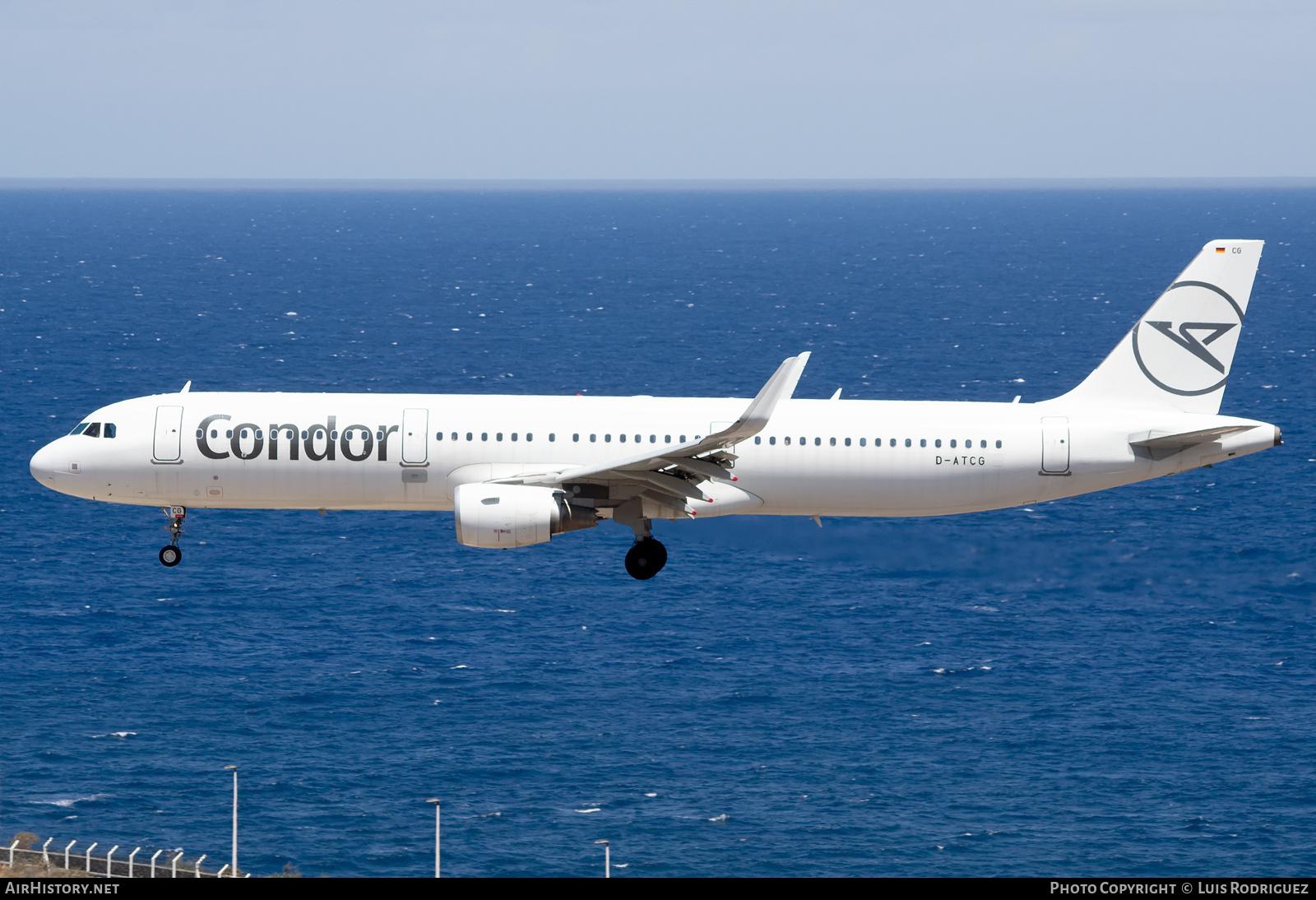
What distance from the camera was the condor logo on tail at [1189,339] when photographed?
196 feet

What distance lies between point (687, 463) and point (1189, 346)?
68.4ft

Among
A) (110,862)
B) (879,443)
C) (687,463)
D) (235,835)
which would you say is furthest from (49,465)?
(110,862)

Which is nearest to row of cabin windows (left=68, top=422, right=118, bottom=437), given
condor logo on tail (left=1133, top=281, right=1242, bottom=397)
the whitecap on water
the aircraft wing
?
the aircraft wing

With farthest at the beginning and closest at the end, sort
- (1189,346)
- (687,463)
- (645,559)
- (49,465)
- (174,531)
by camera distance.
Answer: (1189,346), (174,531), (49,465), (645,559), (687,463)

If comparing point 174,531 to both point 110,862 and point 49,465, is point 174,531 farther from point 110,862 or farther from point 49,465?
point 110,862

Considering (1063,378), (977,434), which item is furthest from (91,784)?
(1063,378)

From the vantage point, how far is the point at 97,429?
5634cm

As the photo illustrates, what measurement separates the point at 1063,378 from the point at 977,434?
418 feet

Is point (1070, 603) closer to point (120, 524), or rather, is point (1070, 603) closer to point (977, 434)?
point (977, 434)

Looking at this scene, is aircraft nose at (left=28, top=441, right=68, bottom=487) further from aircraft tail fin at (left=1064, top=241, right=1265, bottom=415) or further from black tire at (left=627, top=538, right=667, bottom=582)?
aircraft tail fin at (left=1064, top=241, right=1265, bottom=415)

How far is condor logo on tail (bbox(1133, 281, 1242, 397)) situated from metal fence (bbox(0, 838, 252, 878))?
177ft

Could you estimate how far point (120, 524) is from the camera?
440 ft

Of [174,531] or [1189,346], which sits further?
[1189,346]

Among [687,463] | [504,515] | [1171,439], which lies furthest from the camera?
[1171,439]
